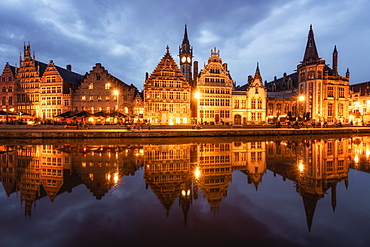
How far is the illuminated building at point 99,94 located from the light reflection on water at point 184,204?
115ft

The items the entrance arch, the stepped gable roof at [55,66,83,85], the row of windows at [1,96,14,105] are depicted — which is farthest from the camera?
the row of windows at [1,96,14,105]

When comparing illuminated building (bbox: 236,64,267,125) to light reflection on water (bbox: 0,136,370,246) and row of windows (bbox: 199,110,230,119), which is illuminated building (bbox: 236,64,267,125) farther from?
light reflection on water (bbox: 0,136,370,246)

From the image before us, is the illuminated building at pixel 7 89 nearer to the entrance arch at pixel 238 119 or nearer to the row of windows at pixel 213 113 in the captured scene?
the row of windows at pixel 213 113

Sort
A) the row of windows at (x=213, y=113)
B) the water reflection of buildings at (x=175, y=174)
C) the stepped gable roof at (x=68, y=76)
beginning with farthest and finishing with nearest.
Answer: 1. the stepped gable roof at (x=68, y=76)
2. the row of windows at (x=213, y=113)
3. the water reflection of buildings at (x=175, y=174)

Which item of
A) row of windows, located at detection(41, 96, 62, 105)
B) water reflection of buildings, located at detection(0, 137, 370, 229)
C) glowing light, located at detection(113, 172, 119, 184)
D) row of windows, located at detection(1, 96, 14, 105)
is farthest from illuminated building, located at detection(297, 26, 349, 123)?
row of windows, located at detection(1, 96, 14, 105)

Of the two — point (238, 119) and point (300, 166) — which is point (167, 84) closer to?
point (238, 119)

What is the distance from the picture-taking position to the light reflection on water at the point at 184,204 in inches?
195

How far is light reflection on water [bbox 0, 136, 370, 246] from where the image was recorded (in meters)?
4.96

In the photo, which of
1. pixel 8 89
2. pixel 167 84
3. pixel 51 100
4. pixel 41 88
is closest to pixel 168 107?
pixel 167 84

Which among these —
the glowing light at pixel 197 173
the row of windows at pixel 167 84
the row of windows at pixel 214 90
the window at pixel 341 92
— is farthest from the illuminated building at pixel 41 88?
the window at pixel 341 92

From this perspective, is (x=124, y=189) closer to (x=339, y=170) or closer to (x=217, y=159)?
(x=217, y=159)

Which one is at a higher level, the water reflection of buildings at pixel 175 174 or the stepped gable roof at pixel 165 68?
the stepped gable roof at pixel 165 68

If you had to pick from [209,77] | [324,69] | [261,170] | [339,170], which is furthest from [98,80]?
[324,69]

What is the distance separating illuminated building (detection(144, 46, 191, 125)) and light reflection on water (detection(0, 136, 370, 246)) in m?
32.5
